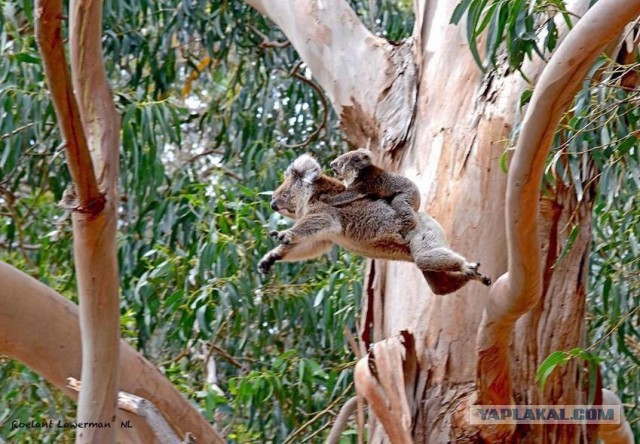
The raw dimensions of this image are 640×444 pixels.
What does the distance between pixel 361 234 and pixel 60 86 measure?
94cm

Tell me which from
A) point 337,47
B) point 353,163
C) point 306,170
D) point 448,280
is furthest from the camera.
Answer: point 337,47

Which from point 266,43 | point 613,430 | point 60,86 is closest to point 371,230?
point 60,86

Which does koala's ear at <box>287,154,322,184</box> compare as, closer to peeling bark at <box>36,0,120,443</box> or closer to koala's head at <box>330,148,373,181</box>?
koala's head at <box>330,148,373,181</box>

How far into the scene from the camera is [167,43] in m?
5.26

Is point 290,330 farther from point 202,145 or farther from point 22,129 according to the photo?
point 202,145

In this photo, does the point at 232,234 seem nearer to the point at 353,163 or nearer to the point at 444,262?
the point at 353,163

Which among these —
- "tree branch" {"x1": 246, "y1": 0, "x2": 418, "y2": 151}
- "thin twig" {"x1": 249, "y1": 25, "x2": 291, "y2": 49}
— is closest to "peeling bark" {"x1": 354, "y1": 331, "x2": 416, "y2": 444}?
"tree branch" {"x1": 246, "y1": 0, "x2": 418, "y2": 151}

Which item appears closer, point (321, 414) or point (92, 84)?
point (92, 84)

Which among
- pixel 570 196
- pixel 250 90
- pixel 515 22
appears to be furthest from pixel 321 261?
pixel 515 22

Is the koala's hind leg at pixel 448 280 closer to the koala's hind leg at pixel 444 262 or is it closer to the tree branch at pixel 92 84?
the koala's hind leg at pixel 444 262

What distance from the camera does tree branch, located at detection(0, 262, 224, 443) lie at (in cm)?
288

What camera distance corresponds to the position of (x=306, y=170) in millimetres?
2812

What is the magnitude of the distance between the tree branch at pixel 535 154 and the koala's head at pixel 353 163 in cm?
58

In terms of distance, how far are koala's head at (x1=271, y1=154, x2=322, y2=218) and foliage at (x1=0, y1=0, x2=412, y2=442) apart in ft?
3.29
